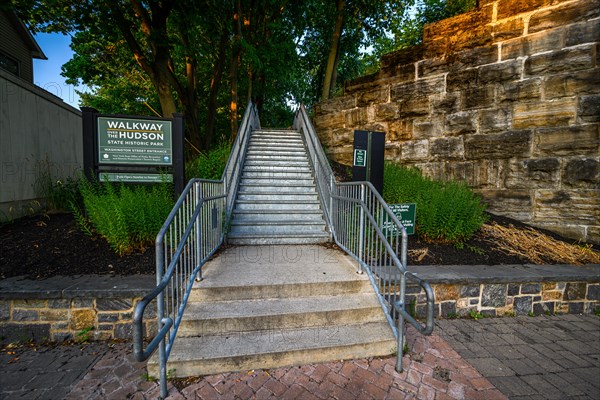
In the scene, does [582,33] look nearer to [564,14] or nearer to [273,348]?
[564,14]

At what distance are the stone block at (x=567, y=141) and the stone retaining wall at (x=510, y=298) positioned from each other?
2684 mm

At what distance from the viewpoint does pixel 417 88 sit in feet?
23.2

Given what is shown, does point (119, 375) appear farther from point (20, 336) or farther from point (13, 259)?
point (13, 259)

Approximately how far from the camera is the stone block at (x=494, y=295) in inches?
141

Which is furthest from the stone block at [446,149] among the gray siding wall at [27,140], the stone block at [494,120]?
the gray siding wall at [27,140]

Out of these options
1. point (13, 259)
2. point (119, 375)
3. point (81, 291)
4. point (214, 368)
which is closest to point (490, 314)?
point (214, 368)

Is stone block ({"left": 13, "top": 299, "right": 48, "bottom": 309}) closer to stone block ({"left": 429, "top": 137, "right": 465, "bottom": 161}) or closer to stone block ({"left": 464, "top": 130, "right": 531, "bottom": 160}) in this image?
stone block ({"left": 429, "top": 137, "right": 465, "bottom": 161})

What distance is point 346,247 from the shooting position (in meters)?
4.30

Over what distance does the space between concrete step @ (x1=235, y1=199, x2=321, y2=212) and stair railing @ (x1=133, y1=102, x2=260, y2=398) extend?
0.83 feet

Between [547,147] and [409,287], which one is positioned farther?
[547,147]

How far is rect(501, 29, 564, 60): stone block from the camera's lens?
17.2 feet

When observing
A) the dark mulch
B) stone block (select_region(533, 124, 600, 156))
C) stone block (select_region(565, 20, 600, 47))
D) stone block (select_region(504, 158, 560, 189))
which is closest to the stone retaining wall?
the dark mulch

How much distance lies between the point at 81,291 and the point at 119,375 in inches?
40.0

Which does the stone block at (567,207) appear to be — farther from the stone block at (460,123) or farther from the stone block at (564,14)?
the stone block at (564,14)
